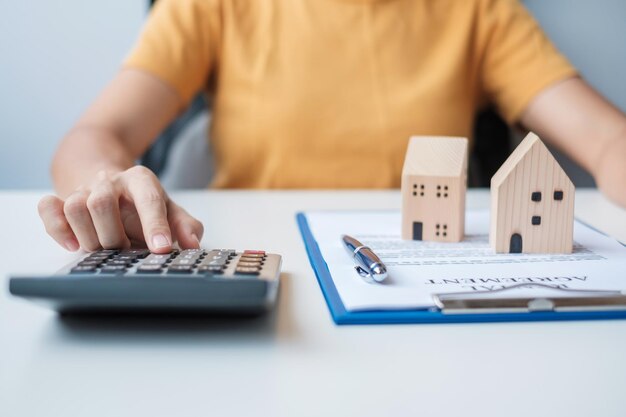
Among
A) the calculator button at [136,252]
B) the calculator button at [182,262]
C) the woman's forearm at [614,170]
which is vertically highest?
the calculator button at [182,262]

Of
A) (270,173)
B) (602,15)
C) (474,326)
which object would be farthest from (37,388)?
(602,15)

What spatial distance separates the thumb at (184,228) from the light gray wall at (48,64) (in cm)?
95

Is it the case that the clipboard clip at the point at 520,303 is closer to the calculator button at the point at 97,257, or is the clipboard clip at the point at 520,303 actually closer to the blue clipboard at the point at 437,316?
the blue clipboard at the point at 437,316

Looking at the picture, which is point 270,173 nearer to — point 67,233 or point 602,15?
point 67,233

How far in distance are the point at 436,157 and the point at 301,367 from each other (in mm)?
284

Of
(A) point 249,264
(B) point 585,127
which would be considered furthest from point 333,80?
(A) point 249,264

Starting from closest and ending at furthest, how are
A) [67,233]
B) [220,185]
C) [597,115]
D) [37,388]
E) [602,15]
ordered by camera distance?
[37,388] → [67,233] → [597,115] → [220,185] → [602,15]

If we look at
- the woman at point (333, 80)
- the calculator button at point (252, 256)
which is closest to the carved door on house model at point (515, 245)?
the calculator button at point (252, 256)

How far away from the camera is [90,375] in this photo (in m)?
0.35

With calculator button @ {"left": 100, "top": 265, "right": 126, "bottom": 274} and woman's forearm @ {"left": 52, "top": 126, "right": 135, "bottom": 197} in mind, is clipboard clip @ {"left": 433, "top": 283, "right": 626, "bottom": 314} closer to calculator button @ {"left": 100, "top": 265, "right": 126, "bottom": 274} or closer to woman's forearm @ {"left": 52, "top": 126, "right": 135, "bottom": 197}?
calculator button @ {"left": 100, "top": 265, "right": 126, "bottom": 274}

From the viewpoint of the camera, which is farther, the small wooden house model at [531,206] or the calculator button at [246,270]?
the small wooden house model at [531,206]

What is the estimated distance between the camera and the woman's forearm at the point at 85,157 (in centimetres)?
72

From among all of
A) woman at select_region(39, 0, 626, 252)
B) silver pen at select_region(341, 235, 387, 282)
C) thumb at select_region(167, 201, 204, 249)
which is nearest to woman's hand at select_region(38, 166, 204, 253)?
thumb at select_region(167, 201, 204, 249)

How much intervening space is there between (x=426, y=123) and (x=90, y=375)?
29.1 inches
